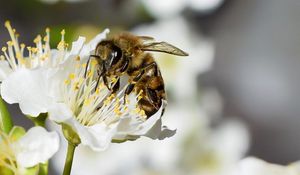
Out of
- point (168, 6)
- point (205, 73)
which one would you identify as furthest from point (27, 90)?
point (205, 73)

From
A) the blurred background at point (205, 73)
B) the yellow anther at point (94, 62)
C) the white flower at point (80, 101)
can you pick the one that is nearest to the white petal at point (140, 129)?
the white flower at point (80, 101)

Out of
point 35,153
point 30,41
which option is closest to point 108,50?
point 35,153

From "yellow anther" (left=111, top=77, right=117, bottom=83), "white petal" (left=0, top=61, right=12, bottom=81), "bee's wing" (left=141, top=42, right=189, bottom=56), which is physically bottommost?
"yellow anther" (left=111, top=77, right=117, bottom=83)

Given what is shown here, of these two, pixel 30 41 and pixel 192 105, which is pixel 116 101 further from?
pixel 30 41

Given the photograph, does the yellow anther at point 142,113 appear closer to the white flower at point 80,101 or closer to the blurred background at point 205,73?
the white flower at point 80,101

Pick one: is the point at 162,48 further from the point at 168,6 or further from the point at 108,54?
the point at 168,6

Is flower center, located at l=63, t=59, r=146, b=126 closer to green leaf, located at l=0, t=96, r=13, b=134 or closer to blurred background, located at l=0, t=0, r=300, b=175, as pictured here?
green leaf, located at l=0, t=96, r=13, b=134

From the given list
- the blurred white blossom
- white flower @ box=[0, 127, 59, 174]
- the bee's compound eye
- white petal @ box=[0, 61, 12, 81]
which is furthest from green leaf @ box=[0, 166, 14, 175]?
the blurred white blossom
